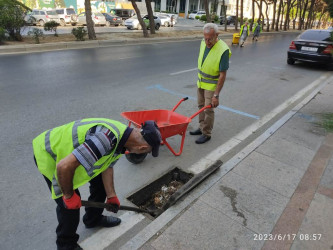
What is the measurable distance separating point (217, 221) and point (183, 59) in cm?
994

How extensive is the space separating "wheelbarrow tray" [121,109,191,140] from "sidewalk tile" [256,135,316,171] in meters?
1.33

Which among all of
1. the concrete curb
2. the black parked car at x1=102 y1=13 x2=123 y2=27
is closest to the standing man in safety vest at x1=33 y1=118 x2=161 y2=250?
the concrete curb

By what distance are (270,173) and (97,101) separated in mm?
3960

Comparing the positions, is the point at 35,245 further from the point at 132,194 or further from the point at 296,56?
the point at 296,56

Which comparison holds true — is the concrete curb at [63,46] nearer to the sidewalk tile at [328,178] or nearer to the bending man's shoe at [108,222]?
the bending man's shoe at [108,222]

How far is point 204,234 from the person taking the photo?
2518mm

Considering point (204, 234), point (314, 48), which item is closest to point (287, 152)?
point (204, 234)

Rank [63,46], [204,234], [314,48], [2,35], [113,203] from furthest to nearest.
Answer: [63,46] < [2,35] < [314,48] < [204,234] < [113,203]

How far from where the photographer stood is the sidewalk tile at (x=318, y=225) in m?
2.48

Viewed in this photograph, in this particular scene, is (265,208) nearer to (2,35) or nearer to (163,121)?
(163,121)

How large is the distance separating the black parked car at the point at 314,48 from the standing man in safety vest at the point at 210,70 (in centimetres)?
852

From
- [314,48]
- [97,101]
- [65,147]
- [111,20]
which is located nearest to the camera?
[65,147]

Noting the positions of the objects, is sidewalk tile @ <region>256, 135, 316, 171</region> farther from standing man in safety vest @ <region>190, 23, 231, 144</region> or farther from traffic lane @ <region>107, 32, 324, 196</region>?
standing man in safety vest @ <region>190, 23, 231, 144</region>

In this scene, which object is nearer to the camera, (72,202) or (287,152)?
(72,202)
